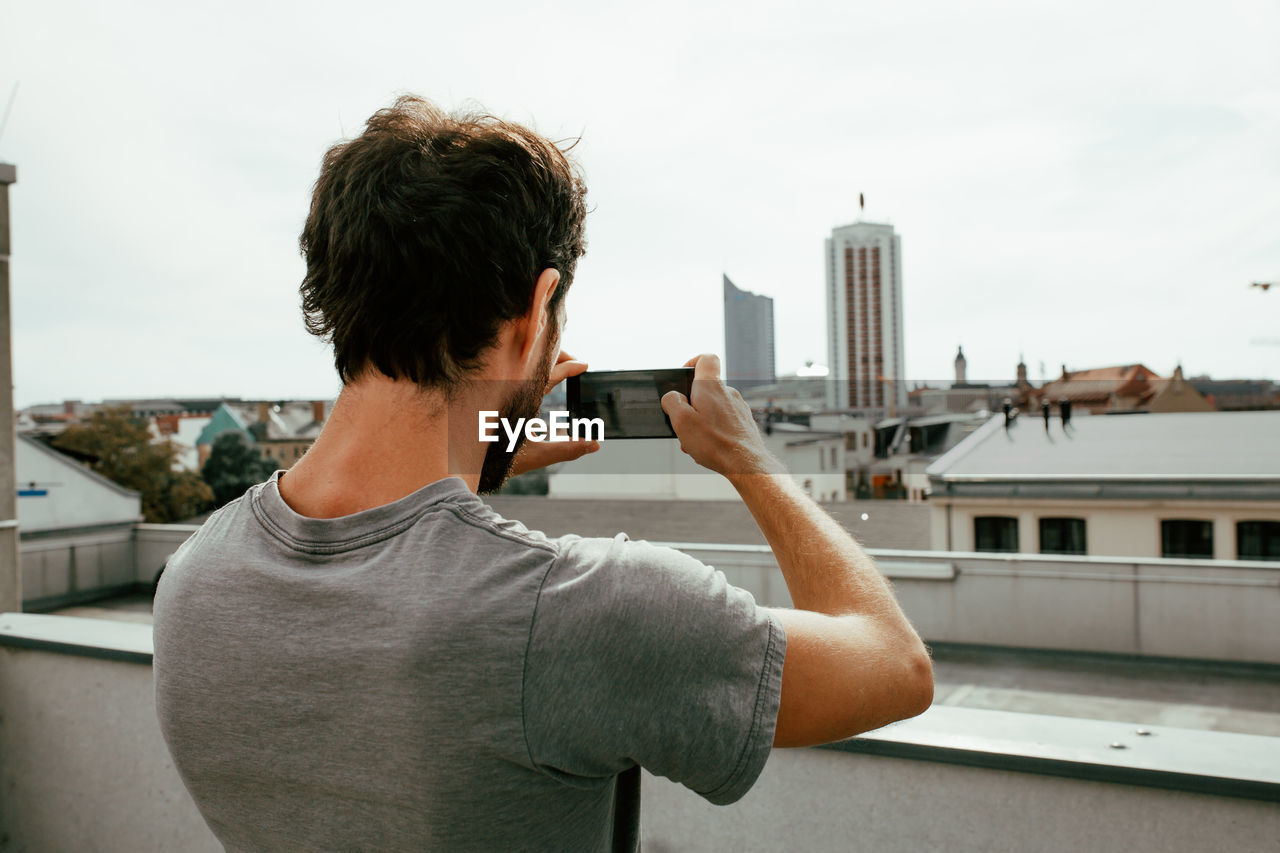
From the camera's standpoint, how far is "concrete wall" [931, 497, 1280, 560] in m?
13.4

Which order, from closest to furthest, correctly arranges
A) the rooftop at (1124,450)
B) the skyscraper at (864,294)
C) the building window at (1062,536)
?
1. the rooftop at (1124,450)
2. the building window at (1062,536)
3. the skyscraper at (864,294)

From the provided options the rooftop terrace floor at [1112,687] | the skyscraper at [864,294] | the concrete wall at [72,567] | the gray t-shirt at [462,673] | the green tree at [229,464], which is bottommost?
the rooftop terrace floor at [1112,687]

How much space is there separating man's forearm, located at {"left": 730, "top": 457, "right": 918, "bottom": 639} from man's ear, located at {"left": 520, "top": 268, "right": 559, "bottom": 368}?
0.68 feet

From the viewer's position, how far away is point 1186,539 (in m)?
13.7

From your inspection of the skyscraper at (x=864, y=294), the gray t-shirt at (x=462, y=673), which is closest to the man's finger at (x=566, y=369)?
the gray t-shirt at (x=462, y=673)

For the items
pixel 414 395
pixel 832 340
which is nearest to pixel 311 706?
pixel 414 395

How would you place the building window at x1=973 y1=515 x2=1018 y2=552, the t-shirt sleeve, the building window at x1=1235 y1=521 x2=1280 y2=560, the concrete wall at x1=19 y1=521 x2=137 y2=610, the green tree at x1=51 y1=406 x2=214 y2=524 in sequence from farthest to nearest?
the green tree at x1=51 y1=406 x2=214 y2=524 < the building window at x1=973 y1=515 x2=1018 y2=552 < the concrete wall at x1=19 y1=521 x2=137 y2=610 < the building window at x1=1235 y1=521 x2=1280 y2=560 < the t-shirt sleeve

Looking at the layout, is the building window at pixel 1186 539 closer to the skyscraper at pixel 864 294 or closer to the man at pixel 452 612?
the skyscraper at pixel 864 294

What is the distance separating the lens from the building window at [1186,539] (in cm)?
1358

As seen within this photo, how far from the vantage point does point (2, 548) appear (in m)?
2.60

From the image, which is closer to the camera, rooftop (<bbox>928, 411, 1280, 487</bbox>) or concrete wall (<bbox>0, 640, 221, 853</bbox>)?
concrete wall (<bbox>0, 640, 221, 853</bbox>)

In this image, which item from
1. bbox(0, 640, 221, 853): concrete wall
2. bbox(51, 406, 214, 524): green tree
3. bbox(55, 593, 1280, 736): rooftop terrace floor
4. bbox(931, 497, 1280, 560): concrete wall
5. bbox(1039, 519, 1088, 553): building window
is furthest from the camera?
bbox(51, 406, 214, 524): green tree

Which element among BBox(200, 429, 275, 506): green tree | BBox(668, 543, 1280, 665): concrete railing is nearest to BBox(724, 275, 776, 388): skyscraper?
BBox(668, 543, 1280, 665): concrete railing

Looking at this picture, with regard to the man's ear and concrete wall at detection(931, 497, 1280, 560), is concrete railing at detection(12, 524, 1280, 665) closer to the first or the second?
concrete wall at detection(931, 497, 1280, 560)
